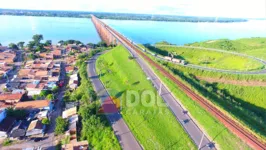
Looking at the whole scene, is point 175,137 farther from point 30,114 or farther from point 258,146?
point 30,114

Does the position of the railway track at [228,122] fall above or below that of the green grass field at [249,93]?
above

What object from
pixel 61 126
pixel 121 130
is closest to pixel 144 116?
pixel 121 130

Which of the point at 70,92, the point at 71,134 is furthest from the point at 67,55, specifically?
the point at 71,134

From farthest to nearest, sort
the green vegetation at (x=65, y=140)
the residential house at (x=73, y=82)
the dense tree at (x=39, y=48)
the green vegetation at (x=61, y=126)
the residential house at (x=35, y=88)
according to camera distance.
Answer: the dense tree at (x=39, y=48), the residential house at (x=73, y=82), the residential house at (x=35, y=88), the green vegetation at (x=61, y=126), the green vegetation at (x=65, y=140)

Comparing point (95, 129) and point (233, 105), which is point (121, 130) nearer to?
point (95, 129)

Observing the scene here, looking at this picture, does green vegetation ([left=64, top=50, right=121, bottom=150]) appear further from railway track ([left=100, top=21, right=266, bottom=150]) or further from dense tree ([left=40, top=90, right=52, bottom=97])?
railway track ([left=100, top=21, right=266, bottom=150])

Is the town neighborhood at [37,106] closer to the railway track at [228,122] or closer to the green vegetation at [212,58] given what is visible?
the railway track at [228,122]

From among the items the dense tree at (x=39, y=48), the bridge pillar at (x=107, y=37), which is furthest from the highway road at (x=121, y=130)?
the dense tree at (x=39, y=48)
